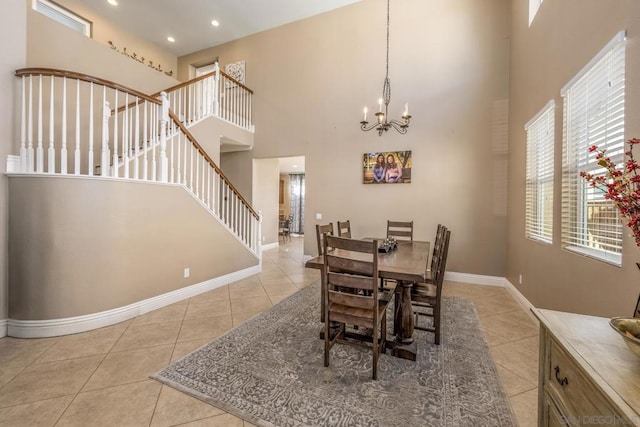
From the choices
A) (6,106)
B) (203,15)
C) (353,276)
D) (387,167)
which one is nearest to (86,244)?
(6,106)

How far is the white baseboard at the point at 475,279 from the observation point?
4.41m

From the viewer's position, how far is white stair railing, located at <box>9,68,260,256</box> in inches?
104

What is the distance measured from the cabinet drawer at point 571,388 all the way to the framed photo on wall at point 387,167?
4.01m

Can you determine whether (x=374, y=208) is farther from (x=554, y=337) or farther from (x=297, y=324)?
(x=554, y=337)

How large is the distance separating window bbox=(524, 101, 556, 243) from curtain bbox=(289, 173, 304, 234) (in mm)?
8606

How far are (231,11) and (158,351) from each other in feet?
21.0

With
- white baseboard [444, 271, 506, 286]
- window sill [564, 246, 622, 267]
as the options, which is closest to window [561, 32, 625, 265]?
window sill [564, 246, 622, 267]

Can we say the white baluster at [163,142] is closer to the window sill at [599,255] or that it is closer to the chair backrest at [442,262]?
the chair backrest at [442,262]

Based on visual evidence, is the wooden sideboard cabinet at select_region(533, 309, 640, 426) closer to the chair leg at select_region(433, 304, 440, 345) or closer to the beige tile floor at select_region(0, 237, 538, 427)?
the beige tile floor at select_region(0, 237, 538, 427)

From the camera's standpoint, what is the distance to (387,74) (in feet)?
16.3

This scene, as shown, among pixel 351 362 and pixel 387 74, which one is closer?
pixel 351 362

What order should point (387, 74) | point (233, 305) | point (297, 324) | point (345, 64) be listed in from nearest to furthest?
point (297, 324), point (233, 305), point (387, 74), point (345, 64)

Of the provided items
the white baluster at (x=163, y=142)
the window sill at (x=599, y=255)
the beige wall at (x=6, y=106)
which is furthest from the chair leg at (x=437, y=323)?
the beige wall at (x=6, y=106)

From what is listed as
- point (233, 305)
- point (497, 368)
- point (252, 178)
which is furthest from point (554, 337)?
point (252, 178)
